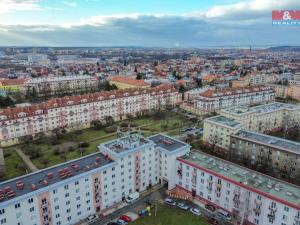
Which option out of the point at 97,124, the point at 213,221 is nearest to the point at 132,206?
the point at 213,221

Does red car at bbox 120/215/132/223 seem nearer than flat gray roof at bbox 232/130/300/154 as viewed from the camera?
Yes

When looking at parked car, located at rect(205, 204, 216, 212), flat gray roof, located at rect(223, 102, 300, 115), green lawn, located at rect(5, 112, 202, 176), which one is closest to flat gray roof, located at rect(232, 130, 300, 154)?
flat gray roof, located at rect(223, 102, 300, 115)

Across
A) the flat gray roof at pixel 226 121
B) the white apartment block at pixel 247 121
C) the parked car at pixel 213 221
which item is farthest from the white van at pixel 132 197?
the flat gray roof at pixel 226 121

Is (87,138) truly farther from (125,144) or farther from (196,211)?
(196,211)

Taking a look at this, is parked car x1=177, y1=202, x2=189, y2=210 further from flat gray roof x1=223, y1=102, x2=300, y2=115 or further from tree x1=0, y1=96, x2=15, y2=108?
tree x1=0, y1=96, x2=15, y2=108

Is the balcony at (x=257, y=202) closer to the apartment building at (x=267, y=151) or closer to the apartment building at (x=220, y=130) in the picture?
the apartment building at (x=267, y=151)

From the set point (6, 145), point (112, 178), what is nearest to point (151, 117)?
point (6, 145)
